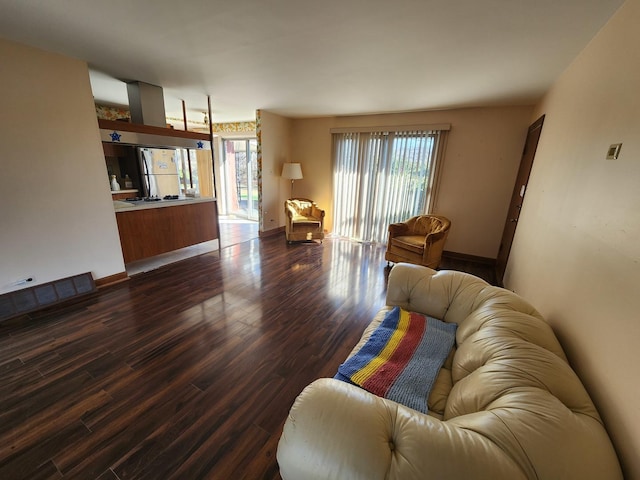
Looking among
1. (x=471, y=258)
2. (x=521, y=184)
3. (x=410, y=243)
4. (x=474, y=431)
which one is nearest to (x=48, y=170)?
(x=474, y=431)

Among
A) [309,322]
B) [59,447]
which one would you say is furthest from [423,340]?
[59,447]

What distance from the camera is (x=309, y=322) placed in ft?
7.89

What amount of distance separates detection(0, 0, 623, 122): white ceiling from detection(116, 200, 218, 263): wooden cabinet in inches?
64.6

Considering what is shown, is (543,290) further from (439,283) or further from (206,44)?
(206,44)

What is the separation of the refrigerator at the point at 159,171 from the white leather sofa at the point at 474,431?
172 inches

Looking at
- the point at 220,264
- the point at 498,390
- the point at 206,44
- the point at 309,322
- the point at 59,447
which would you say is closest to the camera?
the point at 498,390

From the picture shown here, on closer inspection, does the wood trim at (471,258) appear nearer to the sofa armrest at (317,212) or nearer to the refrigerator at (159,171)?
the sofa armrest at (317,212)

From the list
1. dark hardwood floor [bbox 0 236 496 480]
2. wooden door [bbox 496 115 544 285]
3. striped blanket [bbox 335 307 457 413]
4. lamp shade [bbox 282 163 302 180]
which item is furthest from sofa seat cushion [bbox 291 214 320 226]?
striped blanket [bbox 335 307 457 413]

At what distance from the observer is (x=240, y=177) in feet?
22.0

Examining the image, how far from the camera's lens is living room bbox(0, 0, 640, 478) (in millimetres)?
1011

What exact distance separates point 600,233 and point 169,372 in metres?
2.67

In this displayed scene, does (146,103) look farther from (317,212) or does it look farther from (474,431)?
(474,431)

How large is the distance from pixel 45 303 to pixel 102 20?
2575 mm

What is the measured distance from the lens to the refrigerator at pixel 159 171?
12.8ft
